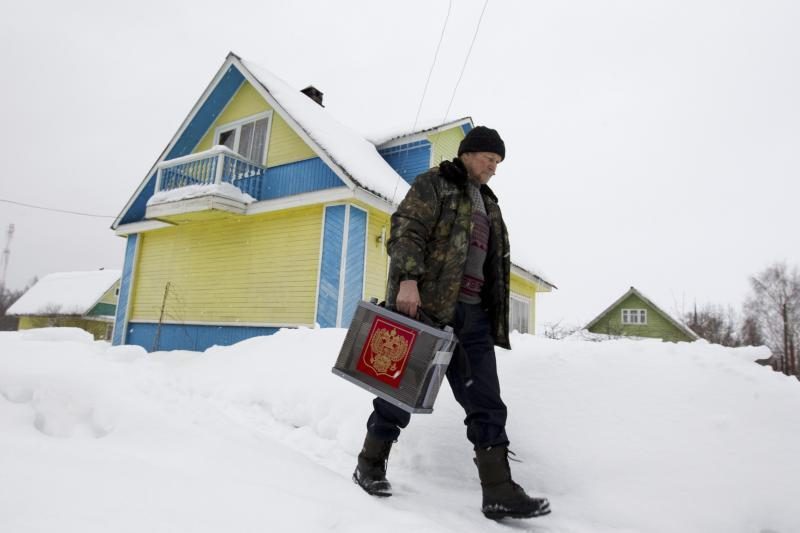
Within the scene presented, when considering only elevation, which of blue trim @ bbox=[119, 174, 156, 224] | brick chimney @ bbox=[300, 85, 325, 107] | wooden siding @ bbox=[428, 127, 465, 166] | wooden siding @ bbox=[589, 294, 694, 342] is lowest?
wooden siding @ bbox=[589, 294, 694, 342]

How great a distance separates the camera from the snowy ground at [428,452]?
4.68 feet

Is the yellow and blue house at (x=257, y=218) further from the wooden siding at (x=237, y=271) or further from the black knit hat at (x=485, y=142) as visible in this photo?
the black knit hat at (x=485, y=142)

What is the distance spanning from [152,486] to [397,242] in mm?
1361

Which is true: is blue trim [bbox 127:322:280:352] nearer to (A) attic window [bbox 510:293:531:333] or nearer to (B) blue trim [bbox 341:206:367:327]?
(B) blue trim [bbox 341:206:367:327]

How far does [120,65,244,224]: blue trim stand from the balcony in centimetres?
131

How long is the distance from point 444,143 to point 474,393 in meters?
10.6

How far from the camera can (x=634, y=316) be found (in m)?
26.6

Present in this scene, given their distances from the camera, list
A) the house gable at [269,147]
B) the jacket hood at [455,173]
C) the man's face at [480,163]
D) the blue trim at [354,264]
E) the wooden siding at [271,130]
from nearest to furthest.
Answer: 1. the jacket hood at [455,173]
2. the man's face at [480,163]
3. the blue trim at [354,264]
4. the house gable at [269,147]
5. the wooden siding at [271,130]

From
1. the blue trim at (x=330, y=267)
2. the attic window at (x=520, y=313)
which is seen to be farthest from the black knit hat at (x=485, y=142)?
the attic window at (x=520, y=313)

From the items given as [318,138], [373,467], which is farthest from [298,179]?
[373,467]

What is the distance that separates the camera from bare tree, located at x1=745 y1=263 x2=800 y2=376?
30219 millimetres

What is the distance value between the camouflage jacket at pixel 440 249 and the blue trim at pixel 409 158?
9181 millimetres

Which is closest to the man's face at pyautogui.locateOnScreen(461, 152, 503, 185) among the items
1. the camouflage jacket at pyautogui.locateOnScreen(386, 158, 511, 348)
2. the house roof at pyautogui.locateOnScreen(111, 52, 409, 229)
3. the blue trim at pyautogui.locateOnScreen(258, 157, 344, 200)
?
the camouflage jacket at pyautogui.locateOnScreen(386, 158, 511, 348)

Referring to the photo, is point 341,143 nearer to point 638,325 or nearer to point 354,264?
point 354,264
